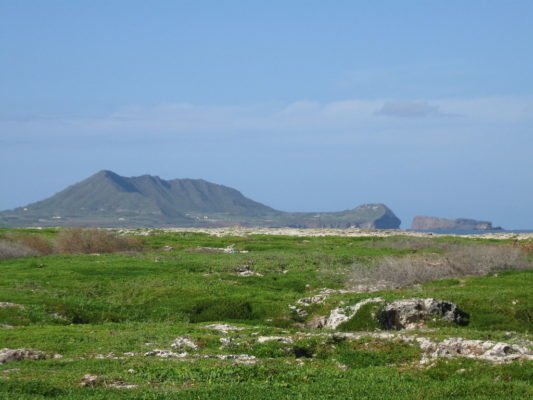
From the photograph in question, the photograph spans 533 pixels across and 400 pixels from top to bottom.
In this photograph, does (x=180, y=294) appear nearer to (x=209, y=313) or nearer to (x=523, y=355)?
(x=209, y=313)

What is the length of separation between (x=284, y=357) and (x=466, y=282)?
2451cm

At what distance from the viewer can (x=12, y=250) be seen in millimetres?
72812

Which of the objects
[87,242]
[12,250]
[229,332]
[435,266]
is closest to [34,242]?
[87,242]

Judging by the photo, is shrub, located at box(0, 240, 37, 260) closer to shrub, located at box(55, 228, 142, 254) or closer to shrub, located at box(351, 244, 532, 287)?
shrub, located at box(55, 228, 142, 254)

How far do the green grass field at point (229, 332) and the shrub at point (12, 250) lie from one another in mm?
4571

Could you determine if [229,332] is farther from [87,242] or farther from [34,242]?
[87,242]

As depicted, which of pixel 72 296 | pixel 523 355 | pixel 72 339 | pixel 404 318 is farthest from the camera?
pixel 72 296

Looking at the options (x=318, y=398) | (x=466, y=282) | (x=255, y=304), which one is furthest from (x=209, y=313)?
(x=318, y=398)

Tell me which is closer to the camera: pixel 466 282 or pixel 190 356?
pixel 190 356

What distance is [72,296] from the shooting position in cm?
4731

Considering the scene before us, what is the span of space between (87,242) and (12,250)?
12.4 m

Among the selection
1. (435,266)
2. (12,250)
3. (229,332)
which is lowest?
(229,332)

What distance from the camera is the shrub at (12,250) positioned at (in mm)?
71438

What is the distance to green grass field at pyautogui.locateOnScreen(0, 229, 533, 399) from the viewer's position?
21.9 metres
